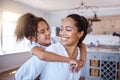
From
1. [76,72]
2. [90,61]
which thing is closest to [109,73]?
[90,61]

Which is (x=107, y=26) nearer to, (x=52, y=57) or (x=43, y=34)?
(x=43, y=34)

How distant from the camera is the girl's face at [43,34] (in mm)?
927

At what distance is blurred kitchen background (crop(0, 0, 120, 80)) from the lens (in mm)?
3668

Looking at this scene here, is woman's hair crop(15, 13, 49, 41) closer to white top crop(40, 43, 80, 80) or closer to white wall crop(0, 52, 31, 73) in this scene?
white top crop(40, 43, 80, 80)

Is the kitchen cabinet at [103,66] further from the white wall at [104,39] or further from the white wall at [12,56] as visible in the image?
the white wall at [104,39]

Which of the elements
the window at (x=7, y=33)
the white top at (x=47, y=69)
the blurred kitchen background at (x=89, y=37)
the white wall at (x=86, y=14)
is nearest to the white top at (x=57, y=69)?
the white top at (x=47, y=69)

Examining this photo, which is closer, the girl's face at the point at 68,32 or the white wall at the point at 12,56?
the girl's face at the point at 68,32

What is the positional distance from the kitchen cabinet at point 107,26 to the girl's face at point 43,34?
6.33 m

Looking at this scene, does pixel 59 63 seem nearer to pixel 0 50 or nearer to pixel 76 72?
pixel 76 72

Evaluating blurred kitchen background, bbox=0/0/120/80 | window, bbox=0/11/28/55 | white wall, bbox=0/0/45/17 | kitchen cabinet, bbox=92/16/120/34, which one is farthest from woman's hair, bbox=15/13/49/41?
kitchen cabinet, bbox=92/16/120/34

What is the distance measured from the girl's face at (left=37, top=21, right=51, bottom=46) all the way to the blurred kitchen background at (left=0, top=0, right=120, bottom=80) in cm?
288

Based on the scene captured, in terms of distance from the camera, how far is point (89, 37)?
25.4ft

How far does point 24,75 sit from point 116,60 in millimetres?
3096

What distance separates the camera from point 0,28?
217 inches
